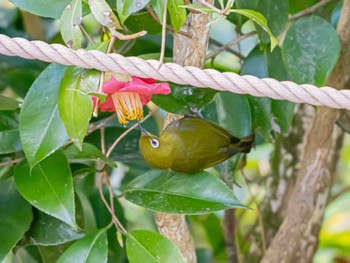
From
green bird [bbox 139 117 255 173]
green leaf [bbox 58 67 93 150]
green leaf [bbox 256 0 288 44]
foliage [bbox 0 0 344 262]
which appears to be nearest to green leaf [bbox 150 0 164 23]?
foliage [bbox 0 0 344 262]

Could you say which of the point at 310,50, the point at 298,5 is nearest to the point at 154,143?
the point at 310,50

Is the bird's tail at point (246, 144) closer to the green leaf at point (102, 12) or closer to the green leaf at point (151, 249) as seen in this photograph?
the green leaf at point (151, 249)

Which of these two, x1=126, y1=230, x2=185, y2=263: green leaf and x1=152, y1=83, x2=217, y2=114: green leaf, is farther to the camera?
x1=152, y1=83, x2=217, y2=114: green leaf

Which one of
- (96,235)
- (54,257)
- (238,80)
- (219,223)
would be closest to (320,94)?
(238,80)

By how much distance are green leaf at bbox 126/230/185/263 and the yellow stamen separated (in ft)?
0.48

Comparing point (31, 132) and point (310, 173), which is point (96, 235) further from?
point (310, 173)

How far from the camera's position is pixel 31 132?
936 millimetres

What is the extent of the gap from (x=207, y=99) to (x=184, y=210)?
0.53ft

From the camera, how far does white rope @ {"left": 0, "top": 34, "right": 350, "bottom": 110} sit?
0.79 meters

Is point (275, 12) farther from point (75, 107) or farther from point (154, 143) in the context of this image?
point (75, 107)

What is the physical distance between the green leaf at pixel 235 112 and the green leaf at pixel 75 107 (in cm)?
35

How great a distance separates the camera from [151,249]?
956 millimetres

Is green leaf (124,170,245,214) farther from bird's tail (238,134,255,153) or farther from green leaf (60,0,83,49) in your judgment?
green leaf (60,0,83,49)

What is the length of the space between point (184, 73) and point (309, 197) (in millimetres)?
642
